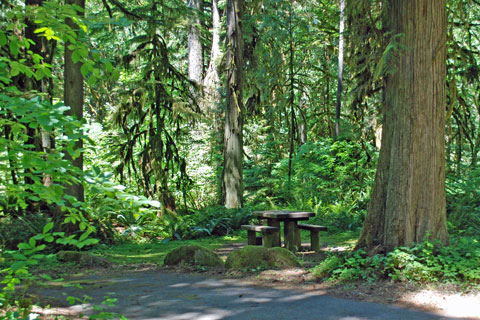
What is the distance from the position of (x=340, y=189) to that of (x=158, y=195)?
625cm

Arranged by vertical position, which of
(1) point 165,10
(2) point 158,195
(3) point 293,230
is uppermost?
(1) point 165,10

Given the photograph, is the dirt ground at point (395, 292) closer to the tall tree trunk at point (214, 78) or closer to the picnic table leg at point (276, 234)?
the picnic table leg at point (276, 234)

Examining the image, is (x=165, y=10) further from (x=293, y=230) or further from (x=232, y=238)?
(x=293, y=230)

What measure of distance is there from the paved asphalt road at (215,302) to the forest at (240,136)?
2.83ft

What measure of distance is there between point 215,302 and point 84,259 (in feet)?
11.9

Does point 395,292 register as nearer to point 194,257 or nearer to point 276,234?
point 194,257

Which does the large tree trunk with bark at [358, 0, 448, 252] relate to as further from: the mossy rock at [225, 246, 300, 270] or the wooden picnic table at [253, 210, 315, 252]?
the wooden picnic table at [253, 210, 315, 252]

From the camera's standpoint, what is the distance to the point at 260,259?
7.12 m

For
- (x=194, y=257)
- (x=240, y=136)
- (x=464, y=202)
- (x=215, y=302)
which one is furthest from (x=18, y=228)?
(x=464, y=202)

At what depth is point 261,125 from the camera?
19.0m

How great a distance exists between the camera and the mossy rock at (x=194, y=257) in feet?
24.7

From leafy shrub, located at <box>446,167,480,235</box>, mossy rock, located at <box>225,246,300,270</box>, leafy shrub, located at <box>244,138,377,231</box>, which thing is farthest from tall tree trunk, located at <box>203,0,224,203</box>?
mossy rock, located at <box>225,246,300,270</box>

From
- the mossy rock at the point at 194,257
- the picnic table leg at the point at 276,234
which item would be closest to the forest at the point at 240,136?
the mossy rock at the point at 194,257

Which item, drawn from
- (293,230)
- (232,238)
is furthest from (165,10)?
(293,230)
